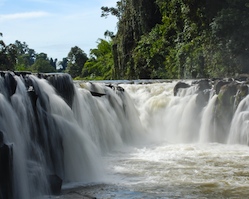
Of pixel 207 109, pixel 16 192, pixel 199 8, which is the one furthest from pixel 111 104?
pixel 199 8

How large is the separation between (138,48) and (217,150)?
73.5ft

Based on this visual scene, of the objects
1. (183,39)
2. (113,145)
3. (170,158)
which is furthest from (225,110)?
(183,39)

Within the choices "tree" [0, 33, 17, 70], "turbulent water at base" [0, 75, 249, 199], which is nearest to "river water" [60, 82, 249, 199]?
"turbulent water at base" [0, 75, 249, 199]

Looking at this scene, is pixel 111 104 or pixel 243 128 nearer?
pixel 243 128

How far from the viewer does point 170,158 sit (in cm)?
1325

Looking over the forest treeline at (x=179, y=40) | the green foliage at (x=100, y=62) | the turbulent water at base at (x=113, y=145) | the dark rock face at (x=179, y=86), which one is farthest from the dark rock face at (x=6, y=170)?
the green foliage at (x=100, y=62)

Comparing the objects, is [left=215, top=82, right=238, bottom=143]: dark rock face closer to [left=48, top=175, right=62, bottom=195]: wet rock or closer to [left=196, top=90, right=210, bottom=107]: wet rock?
[left=196, top=90, right=210, bottom=107]: wet rock

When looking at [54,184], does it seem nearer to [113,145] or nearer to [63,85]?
[63,85]

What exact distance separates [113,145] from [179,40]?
17873 mm

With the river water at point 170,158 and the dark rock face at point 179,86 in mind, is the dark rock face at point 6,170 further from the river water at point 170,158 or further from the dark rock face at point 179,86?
the dark rock face at point 179,86

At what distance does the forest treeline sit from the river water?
6.22 meters

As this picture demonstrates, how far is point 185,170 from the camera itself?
11500 millimetres

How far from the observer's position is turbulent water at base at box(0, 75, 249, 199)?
9.57 meters

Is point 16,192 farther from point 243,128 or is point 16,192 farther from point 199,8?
point 199,8
